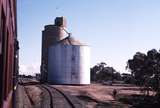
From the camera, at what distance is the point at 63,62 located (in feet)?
217

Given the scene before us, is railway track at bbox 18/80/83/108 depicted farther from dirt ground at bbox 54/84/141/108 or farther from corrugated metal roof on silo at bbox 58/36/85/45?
corrugated metal roof on silo at bbox 58/36/85/45

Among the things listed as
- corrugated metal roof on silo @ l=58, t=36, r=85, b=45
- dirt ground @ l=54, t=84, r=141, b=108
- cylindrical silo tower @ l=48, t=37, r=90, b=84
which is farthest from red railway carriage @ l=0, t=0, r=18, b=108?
corrugated metal roof on silo @ l=58, t=36, r=85, b=45

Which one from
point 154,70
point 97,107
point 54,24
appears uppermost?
point 54,24

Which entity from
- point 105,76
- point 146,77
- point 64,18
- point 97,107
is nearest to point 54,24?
point 64,18

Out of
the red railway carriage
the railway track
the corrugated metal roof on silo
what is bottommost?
the railway track

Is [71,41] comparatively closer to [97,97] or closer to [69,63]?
[69,63]

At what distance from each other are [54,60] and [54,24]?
693 inches

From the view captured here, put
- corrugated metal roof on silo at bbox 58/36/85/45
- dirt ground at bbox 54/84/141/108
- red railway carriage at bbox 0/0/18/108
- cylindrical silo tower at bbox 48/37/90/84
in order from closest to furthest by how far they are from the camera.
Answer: red railway carriage at bbox 0/0/18/108 → dirt ground at bbox 54/84/141/108 → cylindrical silo tower at bbox 48/37/90/84 → corrugated metal roof on silo at bbox 58/36/85/45

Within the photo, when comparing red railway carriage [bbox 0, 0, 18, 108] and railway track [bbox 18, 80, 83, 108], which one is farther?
railway track [bbox 18, 80, 83, 108]

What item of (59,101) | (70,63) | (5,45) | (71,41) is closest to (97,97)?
(59,101)

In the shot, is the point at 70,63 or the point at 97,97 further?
the point at 70,63

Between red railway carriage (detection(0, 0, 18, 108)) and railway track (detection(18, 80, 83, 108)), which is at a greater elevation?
red railway carriage (detection(0, 0, 18, 108))

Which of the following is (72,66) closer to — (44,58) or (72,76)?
(72,76)

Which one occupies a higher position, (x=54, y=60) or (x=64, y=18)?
(x=64, y=18)
